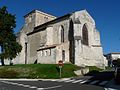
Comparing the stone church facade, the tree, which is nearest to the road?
the stone church facade

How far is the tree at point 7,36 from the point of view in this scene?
49.5 metres

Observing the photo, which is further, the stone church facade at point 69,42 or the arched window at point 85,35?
the arched window at point 85,35

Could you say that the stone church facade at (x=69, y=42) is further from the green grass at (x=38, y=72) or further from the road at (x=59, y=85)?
the road at (x=59, y=85)

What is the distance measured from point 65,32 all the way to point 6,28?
12.0 metres

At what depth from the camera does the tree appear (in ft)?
162

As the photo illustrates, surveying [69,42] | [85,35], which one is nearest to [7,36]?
[69,42]

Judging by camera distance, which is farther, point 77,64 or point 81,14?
point 81,14

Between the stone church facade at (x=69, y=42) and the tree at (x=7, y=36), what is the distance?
553 cm

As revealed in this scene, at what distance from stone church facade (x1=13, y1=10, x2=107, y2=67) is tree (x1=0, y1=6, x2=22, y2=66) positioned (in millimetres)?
5532

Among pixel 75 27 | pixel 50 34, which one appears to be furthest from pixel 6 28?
pixel 75 27

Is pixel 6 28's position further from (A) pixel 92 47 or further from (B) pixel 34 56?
(A) pixel 92 47

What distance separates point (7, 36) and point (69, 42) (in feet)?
40.9

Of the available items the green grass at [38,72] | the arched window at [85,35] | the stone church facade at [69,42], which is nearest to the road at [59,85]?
the green grass at [38,72]

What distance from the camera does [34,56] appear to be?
58906 mm
